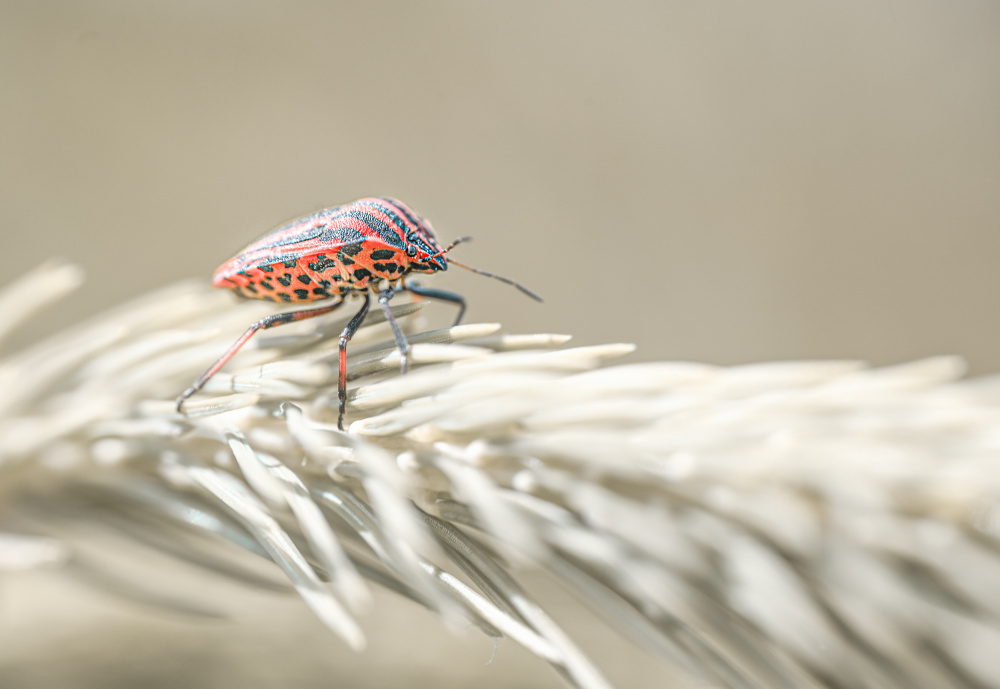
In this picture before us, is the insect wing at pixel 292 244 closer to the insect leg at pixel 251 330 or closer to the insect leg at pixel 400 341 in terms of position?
the insect leg at pixel 251 330

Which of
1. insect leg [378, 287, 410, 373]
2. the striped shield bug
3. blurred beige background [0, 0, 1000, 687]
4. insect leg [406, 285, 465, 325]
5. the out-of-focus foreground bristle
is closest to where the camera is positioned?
the out-of-focus foreground bristle

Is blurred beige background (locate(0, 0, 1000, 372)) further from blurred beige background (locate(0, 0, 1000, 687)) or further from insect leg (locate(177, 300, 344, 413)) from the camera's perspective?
insect leg (locate(177, 300, 344, 413))

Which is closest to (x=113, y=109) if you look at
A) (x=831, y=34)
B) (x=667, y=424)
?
(x=667, y=424)

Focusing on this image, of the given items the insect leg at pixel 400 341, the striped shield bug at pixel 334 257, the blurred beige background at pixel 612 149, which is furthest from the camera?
the blurred beige background at pixel 612 149

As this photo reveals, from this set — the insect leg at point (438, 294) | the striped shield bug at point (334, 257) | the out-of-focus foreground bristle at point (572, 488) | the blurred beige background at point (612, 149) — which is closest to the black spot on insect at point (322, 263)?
the striped shield bug at point (334, 257)

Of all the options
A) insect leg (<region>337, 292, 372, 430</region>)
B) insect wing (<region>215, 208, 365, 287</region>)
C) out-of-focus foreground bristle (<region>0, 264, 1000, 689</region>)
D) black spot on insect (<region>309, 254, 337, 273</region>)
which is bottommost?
out-of-focus foreground bristle (<region>0, 264, 1000, 689</region>)

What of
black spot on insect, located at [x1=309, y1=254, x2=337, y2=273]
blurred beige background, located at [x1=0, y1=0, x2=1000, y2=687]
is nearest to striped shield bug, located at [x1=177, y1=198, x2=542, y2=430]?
black spot on insect, located at [x1=309, y1=254, x2=337, y2=273]

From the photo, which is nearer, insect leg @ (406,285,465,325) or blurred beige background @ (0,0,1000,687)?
insect leg @ (406,285,465,325)
